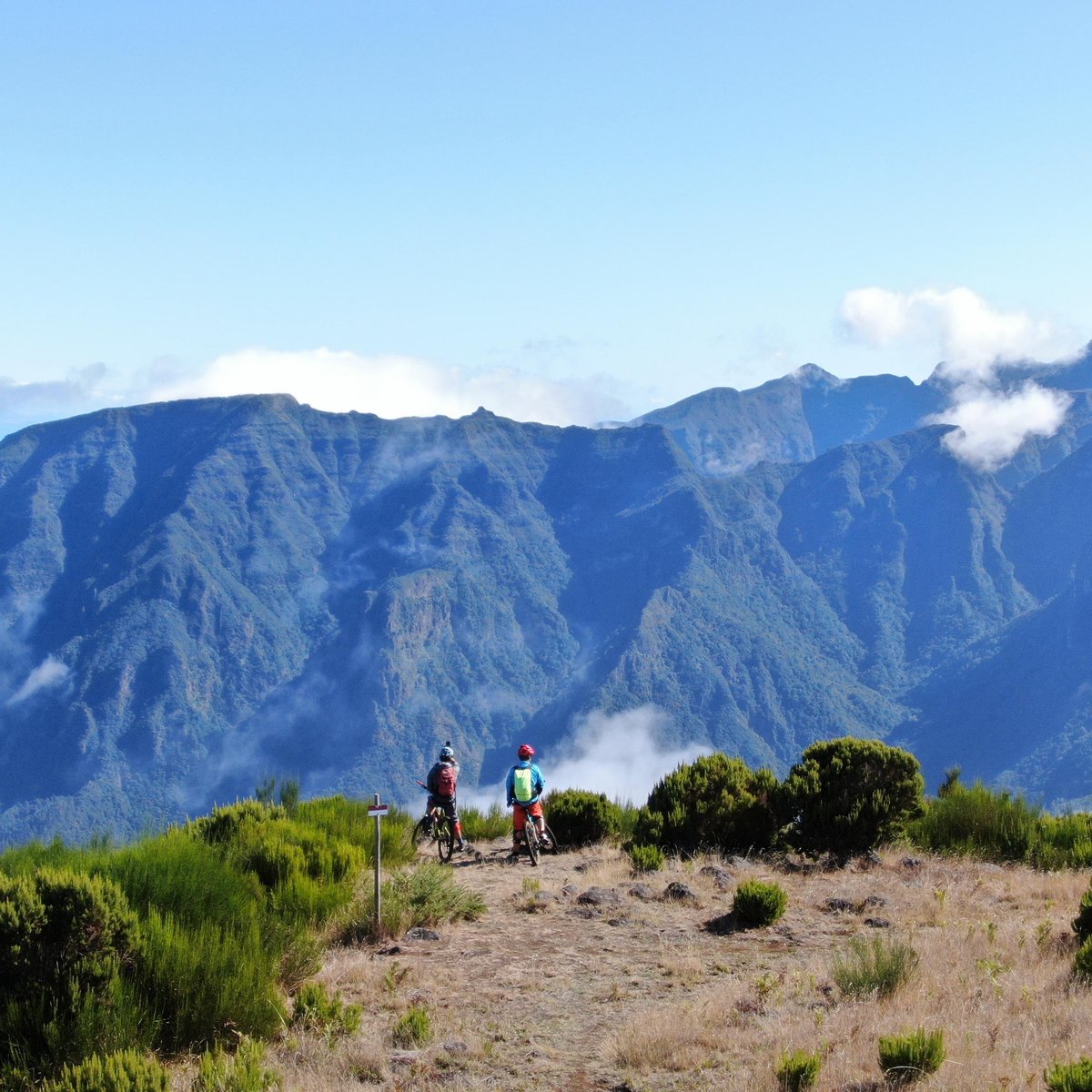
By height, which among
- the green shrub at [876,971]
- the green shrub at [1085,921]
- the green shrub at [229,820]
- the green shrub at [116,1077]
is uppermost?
the green shrub at [229,820]

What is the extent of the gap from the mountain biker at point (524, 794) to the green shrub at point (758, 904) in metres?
4.14

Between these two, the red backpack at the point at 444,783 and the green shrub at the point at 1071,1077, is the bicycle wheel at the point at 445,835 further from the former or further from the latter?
the green shrub at the point at 1071,1077

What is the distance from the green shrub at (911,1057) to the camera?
6578mm

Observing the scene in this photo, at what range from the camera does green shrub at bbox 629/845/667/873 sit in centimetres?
1391

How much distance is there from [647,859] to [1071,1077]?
8327 mm

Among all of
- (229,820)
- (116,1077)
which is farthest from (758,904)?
(116,1077)

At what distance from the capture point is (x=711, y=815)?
1509cm

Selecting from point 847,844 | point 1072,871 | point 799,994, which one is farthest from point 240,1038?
point 1072,871

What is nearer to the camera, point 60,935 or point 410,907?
point 60,935

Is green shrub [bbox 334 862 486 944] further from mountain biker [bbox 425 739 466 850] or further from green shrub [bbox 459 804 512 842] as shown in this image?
green shrub [bbox 459 804 512 842]

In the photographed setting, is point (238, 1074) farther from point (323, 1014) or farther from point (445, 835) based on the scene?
point (445, 835)

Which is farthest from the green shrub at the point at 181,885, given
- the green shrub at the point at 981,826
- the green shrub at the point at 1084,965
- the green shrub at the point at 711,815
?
the green shrub at the point at 981,826

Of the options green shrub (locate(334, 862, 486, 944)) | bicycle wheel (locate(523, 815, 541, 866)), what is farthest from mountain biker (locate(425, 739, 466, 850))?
green shrub (locate(334, 862, 486, 944))

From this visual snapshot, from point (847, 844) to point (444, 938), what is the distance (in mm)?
6301
